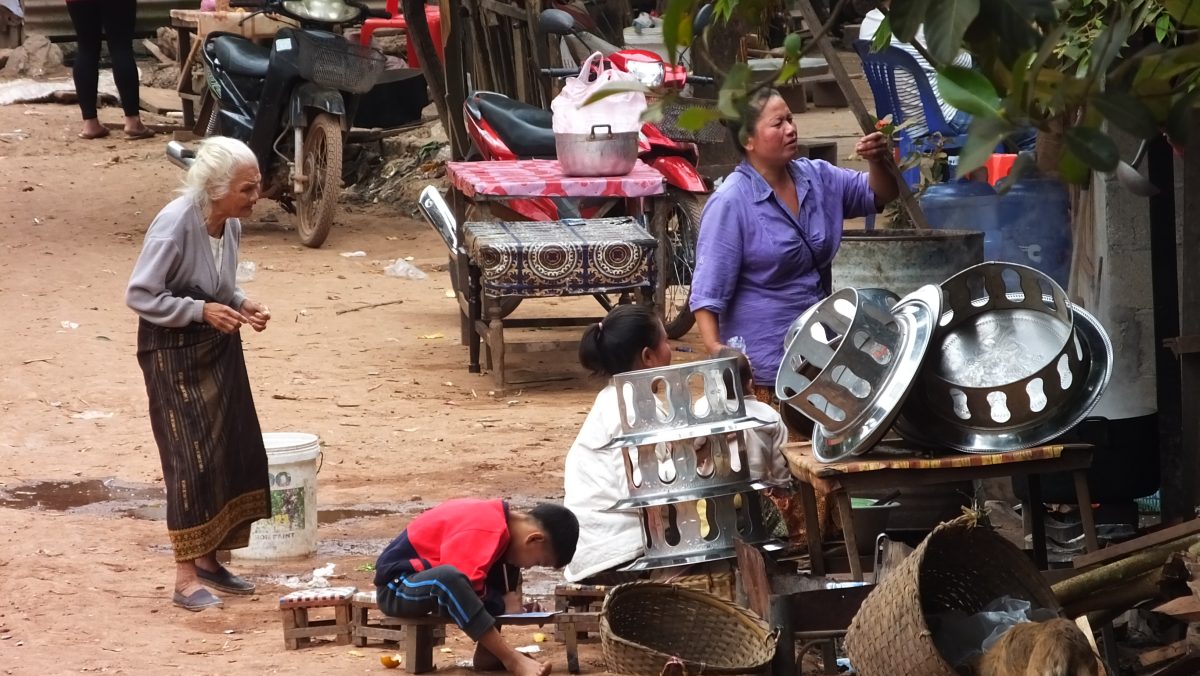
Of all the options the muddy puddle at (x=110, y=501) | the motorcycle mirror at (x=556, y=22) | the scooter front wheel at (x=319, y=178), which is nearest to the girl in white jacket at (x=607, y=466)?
the muddy puddle at (x=110, y=501)

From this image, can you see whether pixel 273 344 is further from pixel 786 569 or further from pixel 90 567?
pixel 786 569

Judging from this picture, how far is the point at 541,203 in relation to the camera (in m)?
8.69

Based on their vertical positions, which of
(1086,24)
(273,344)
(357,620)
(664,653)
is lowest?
(273,344)

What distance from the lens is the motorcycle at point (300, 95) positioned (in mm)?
11078

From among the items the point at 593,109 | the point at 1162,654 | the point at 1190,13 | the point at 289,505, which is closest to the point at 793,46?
the point at 1190,13

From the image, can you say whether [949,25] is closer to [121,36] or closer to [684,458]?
[684,458]

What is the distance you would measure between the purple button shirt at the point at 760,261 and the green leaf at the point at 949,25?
3.14 meters

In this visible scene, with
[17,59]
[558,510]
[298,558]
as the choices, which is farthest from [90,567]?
[17,59]

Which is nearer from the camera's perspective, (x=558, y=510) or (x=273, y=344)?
(x=558, y=510)

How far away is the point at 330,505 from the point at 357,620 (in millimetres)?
1876

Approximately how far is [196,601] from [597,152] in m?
3.82

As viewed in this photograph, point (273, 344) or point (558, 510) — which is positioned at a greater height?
point (558, 510)

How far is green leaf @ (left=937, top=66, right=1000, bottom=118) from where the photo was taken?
1.79 m

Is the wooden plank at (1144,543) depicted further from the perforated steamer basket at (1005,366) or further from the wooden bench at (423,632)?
the wooden bench at (423,632)
